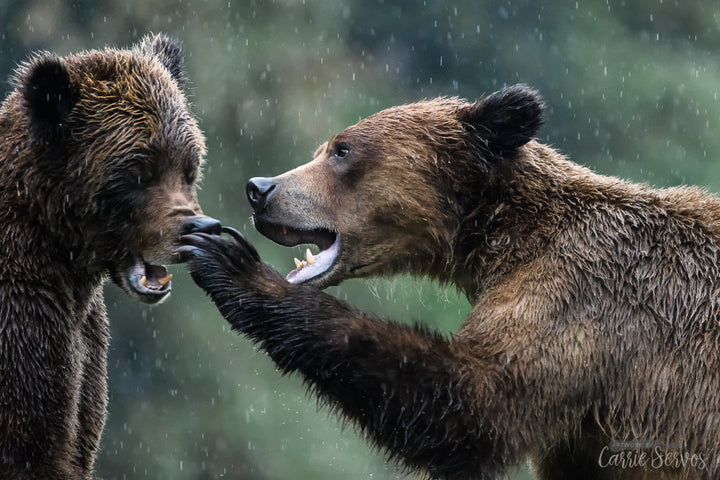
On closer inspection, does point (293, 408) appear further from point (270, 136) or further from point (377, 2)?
point (377, 2)

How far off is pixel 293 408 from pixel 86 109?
9.72 metres

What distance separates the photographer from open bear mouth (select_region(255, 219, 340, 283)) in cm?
586

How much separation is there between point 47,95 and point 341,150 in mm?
1777

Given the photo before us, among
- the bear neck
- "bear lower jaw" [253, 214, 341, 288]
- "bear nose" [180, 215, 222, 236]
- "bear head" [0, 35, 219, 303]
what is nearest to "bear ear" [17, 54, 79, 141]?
"bear head" [0, 35, 219, 303]

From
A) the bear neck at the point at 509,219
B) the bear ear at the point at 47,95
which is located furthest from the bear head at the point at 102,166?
the bear neck at the point at 509,219

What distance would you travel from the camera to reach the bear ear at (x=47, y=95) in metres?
5.12

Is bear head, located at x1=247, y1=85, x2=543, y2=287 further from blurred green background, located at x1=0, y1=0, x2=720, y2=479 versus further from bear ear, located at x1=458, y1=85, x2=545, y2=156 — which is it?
blurred green background, located at x1=0, y1=0, x2=720, y2=479

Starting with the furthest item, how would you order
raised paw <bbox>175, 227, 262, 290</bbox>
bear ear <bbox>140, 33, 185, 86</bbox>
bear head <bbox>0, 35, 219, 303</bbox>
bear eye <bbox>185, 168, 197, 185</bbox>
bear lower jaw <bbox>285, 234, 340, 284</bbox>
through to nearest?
bear ear <bbox>140, 33, 185, 86</bbox> < bear lower jaw <bbox>285, 234, 340, 284</bbox> < bear eye <bbox>185, 168, 197, 185</bbox> < raised paw <bbox>175, 227, 262, 290</bbox> < bear head <bbox>0, 35, 219, 303</bbox>

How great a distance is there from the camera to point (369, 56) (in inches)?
626

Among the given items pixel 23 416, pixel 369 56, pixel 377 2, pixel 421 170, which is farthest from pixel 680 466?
pixel 377 2

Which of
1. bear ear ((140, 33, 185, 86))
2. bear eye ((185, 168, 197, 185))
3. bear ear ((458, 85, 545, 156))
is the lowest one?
bear eye ((185, 168, 197, 185))
